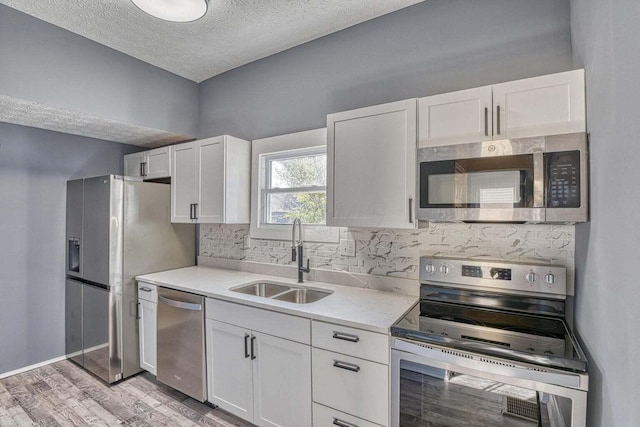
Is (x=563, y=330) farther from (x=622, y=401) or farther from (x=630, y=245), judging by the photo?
(x=630, y=245)

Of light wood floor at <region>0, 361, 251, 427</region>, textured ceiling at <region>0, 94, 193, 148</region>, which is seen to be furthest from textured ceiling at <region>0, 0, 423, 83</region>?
light wood floor at <region>0, 361, 251, 427</region>

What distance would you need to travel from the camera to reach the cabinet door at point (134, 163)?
3.31 metres

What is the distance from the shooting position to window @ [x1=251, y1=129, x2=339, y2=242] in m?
2.52

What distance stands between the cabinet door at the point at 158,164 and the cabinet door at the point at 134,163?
0.39ft

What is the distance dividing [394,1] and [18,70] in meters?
2.60

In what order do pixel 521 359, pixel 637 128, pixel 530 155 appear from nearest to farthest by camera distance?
pixel 637 128 < pixel 521 359 < pixel 530 155

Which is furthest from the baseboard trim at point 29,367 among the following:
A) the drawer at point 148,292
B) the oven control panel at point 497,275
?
the oven control panel at point 497,275

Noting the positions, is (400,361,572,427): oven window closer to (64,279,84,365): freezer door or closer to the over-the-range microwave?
Answer: the over-the-range microwave

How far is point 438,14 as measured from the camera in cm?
206

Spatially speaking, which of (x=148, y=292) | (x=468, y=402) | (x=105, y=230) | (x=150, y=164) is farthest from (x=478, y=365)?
(x=150, y=164)

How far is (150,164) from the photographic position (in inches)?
127

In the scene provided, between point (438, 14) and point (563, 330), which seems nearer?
point (563, 330)

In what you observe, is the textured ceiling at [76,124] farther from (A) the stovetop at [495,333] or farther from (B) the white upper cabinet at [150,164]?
(A) the stovetop at [495,333]

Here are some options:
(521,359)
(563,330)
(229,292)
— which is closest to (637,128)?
(521,359)
